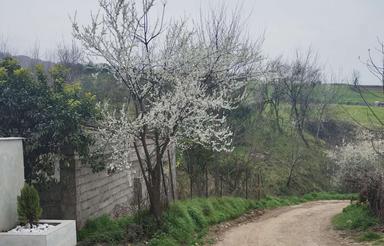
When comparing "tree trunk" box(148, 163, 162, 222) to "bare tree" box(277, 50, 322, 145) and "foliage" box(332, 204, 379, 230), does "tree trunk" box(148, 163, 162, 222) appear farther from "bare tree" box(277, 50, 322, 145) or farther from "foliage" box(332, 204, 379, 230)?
"bare tree" box(277, 50, 322, 145)

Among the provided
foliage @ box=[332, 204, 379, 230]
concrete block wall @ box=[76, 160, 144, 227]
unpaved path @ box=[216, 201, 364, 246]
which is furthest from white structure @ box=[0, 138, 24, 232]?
foliage @ box=[332, 204, 379, 230]

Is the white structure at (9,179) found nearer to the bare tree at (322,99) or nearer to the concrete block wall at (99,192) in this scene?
the concrete block wall at (99,192)

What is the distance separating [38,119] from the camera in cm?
832

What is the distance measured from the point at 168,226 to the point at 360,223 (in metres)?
5.29

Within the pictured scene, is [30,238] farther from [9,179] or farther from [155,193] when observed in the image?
[155,193]

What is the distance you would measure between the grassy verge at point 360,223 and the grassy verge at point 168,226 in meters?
3.51

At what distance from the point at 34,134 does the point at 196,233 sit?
4.89 meters

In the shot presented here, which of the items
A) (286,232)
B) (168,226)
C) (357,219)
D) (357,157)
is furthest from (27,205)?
(357,157)

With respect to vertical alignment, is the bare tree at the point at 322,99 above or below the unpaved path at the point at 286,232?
above

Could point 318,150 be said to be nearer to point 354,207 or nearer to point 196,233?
point 354,207

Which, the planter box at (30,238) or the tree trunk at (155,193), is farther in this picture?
the tree trunk at (155,193)

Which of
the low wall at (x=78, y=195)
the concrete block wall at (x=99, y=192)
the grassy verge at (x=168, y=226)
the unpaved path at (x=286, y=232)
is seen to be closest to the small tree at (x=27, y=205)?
the grassy verge at (x=168, y=226)

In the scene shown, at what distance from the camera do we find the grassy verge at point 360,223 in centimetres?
947

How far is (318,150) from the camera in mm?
34438
